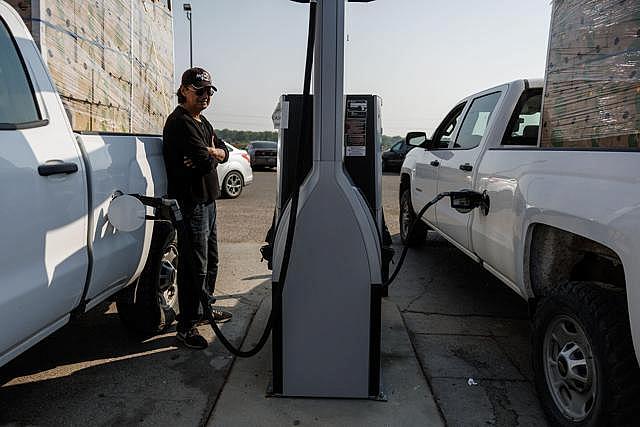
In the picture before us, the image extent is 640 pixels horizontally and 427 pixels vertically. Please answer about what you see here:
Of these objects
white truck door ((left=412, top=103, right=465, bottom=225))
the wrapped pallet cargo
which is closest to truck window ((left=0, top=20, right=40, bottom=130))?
the wrapped pallet cargo

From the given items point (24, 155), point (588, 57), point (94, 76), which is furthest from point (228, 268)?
point (588, 57)

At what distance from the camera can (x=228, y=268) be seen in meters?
5.71

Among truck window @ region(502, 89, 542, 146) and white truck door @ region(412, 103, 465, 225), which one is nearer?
truck window @ region(502, 89, 542, 146)

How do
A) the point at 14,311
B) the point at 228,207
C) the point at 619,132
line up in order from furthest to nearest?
the point at 228,207
the point at 619,132
the point at 14,311

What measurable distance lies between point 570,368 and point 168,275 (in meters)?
2.67

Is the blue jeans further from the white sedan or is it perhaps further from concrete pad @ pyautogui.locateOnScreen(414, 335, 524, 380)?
the white sedan

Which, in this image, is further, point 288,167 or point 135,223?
point 288,167

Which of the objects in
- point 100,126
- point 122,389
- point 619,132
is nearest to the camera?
point 619,132

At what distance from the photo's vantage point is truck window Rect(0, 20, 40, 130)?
7.62 ft

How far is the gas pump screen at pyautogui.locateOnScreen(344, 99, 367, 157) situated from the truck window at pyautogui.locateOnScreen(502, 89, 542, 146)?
167cm

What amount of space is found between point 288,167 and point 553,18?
6.19 feet

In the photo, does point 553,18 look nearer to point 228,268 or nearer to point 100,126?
point 100,126

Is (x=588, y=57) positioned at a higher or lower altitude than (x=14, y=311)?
higher

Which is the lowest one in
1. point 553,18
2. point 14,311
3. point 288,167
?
point 14,311
